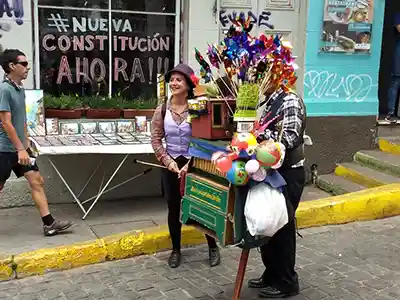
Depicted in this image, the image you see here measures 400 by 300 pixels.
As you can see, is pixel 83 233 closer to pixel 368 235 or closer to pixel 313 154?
pixel 368 235

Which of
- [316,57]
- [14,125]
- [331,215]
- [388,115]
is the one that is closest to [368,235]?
[331,215]

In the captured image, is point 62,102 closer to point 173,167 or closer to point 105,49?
point 105,49

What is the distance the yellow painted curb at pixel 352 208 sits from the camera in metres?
6.02

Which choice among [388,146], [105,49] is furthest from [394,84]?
[105,49]

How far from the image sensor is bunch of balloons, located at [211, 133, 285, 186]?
3.38 meters

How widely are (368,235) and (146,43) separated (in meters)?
3.52

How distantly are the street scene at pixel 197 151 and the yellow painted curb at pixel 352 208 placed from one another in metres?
0.02

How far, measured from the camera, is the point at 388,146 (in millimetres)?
7805

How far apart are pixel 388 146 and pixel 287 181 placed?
4406mm

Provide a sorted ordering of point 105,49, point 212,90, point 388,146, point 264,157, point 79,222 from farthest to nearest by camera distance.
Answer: point 388,146
point 105,49
point 79,222
point 212,90
point 264,157

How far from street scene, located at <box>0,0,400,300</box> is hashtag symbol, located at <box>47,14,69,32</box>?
2 cm

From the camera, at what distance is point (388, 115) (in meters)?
8.41

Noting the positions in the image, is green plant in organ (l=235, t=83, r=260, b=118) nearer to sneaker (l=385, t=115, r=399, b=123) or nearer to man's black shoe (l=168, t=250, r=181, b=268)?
man's black shoe (l=168, t=250, r=181, b=268)

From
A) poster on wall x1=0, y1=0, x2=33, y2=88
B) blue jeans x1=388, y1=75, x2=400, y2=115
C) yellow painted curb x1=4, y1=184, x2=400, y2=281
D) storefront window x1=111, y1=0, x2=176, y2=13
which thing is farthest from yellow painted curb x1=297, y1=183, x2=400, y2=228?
poster on wall x1=0, y1=0, x2=33, y2=88
